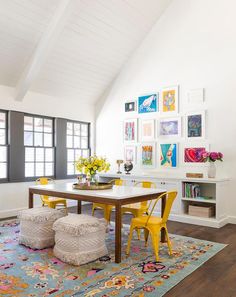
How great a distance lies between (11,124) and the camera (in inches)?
240

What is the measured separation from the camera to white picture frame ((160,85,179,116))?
21.1 ft

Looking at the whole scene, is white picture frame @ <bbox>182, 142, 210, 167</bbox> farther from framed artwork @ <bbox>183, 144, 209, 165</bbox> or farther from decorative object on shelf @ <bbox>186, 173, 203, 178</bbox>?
decorative object on shelf @ <bbox>186, 173, 203, 178</bbox>

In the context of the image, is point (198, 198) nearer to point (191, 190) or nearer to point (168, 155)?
point (191, 190)

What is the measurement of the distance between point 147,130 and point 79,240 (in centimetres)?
396

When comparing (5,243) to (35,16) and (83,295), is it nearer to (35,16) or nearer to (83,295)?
(83,295)

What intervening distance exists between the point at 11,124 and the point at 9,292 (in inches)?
159

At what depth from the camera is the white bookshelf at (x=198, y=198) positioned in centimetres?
538

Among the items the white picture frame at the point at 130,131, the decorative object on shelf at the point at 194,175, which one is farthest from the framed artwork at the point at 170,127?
the decorative object on shelf at the point at 194,175

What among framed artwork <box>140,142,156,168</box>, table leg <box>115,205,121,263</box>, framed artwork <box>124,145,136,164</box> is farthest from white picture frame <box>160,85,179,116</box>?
table leg <box>115,205,121,263</box>

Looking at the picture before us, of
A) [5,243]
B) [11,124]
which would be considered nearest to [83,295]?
[5,243]

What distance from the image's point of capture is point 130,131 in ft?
23.9

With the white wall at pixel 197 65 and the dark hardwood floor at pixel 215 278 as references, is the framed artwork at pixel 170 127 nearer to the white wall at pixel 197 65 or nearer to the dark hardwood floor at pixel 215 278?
the white wall at pixel 197 65

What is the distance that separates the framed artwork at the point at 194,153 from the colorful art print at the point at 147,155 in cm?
82

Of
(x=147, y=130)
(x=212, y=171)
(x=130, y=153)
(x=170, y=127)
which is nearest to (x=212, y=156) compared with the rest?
(x=212, y=171)
